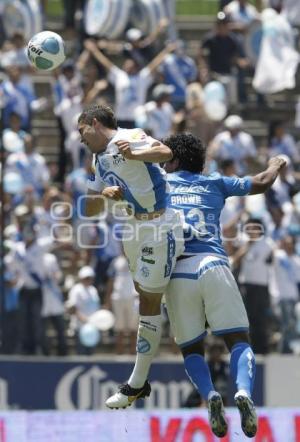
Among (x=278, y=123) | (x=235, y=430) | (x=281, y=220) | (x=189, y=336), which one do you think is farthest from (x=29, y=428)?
(x=278, y=123)

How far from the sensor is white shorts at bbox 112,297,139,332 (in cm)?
2070

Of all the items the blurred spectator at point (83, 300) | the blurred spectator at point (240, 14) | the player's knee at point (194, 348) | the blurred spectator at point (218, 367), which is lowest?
the blurred spectator at point (218, 367)

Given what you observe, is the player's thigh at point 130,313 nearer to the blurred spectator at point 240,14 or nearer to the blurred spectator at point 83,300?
the blurred spectator at point 83,300

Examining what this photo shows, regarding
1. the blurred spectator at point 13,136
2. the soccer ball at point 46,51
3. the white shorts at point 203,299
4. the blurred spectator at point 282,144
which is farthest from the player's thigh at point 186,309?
the blurred spectator at point 282,144

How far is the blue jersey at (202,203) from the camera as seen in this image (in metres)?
12.4

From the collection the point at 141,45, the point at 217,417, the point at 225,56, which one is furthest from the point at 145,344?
the point at 225,56

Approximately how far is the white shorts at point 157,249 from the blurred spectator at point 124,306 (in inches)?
326

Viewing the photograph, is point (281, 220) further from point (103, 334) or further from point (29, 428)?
point (29, 428)

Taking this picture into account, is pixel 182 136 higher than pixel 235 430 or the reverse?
higher

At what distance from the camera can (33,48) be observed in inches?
501

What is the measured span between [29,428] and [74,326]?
583cm

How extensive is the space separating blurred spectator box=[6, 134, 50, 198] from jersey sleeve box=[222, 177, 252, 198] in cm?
909

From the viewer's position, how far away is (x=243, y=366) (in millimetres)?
12172

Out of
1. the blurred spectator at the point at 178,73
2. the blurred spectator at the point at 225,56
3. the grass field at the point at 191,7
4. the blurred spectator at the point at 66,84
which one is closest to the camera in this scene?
the blurred spectator at the point at 66,84
